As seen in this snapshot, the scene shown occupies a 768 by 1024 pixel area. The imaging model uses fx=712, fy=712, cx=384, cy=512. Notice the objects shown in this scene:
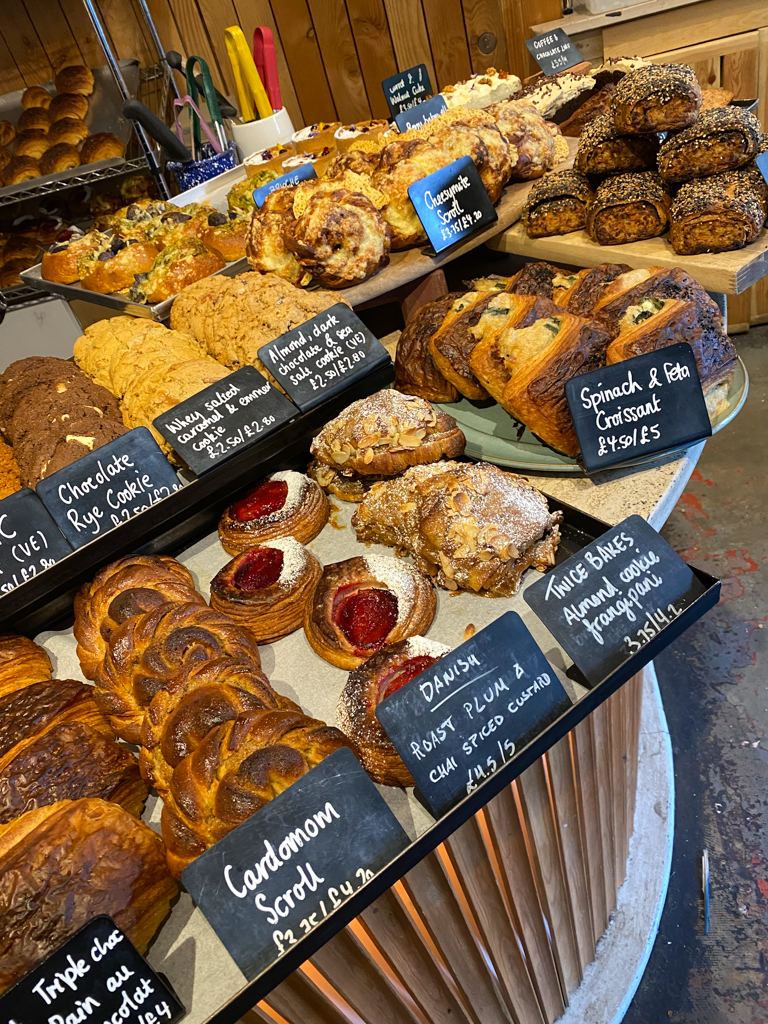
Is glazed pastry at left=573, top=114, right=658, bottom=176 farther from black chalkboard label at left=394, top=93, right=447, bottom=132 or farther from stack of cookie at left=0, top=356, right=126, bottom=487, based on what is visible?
stack of cookie at left=0, top=356, right=126, bottom=487

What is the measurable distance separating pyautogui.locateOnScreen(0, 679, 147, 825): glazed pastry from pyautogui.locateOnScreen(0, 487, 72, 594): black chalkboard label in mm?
277

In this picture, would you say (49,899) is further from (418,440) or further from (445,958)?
(418,440)

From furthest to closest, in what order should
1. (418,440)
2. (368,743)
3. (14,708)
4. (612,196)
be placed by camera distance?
(612,196) < (418,440) < (14,708) < (368,743)

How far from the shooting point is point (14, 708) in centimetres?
157

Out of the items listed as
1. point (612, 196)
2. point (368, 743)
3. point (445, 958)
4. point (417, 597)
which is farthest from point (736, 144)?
point (445, 958)

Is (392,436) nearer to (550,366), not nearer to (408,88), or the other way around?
(550,366)

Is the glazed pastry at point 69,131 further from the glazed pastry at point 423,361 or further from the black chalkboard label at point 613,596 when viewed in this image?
the black chalkboard label at point 613,596

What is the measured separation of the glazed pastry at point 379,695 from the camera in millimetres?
1392

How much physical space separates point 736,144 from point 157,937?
100 inches

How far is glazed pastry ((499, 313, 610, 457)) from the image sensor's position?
1.72 meters

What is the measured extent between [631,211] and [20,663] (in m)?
2.22

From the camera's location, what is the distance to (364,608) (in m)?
1.70

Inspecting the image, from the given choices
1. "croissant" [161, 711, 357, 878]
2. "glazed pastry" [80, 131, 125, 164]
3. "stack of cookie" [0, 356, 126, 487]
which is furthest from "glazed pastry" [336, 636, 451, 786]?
"glazed pastry" [80, 131, 125, 164]

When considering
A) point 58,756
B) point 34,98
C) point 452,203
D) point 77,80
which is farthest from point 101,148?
point 58,756
